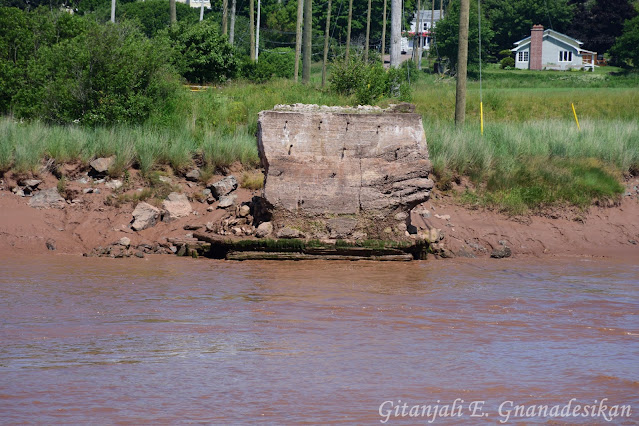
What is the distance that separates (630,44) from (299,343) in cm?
5547

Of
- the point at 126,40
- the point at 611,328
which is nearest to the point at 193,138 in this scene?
the point at 126,40

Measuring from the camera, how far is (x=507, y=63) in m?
67.7

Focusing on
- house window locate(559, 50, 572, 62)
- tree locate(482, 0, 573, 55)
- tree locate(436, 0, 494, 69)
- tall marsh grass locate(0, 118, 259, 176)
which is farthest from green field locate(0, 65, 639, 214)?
tree locate(482, 0, 573, 55)

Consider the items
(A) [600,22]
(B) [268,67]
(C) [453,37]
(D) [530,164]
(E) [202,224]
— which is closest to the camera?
(E) [202,224]

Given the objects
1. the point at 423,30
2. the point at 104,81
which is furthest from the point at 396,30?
the point at 423,30

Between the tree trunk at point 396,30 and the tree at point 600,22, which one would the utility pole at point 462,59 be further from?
the tree at point 600,22

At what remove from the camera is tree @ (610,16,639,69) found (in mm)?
56250

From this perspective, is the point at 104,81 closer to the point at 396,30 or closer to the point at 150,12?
the point at 396,30

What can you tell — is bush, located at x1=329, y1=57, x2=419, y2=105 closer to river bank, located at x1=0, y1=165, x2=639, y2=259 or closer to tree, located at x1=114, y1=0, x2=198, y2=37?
river bank, located at x1=0, y1=165, x2=639, y2=259

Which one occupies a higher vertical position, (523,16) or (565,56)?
(523,16)

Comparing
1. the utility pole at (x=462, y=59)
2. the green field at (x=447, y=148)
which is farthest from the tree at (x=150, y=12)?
the utility pole at (x=462, y=59)

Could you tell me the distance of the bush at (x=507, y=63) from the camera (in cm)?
6679

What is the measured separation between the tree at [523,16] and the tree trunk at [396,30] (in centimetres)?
4546

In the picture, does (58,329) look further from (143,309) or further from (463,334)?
(463,334)
